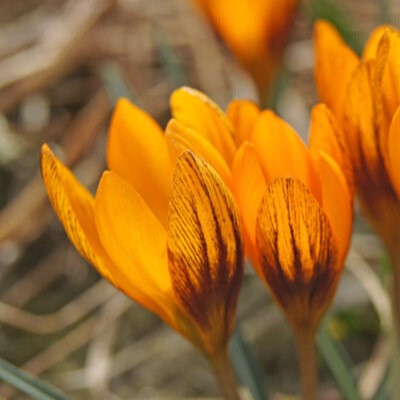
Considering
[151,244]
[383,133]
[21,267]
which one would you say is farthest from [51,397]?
[21,267]

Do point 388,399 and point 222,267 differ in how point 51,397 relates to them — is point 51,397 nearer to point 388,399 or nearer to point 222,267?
point 222,267

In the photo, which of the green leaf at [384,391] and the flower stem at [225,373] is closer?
the flower stem at [225,373]

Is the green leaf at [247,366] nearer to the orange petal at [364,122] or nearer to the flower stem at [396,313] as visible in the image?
the flower stem at [396,313]

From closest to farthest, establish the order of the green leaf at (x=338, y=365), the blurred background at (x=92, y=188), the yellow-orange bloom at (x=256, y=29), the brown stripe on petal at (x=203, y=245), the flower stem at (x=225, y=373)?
1. the brown stripe on petal at (x=203, y=245)
2. the flower stem at (x=225, y=373)
3. the green leaf at (x=338, y=365)
4. the yellow-orange bloom at (x=256, y=29)
5. the blurred background at (x=92, y=188)

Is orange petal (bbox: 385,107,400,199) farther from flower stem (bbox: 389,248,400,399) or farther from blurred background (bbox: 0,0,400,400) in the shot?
blurred background (bbox: 0,0,400,400)

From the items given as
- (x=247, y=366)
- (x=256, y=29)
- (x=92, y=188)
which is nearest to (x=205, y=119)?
(x=247, y=366)

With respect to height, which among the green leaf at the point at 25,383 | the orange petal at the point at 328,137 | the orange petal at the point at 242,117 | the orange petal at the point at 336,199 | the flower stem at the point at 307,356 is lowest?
Result: the flower stem at the point at 307,356

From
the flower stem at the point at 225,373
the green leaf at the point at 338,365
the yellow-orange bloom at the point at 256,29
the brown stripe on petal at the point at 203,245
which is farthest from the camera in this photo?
the yellow-orange bloom at the point at 256,29

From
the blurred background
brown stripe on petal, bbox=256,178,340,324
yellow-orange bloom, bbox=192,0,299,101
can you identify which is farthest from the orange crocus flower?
yellow-orange bloom, bbox=192,0,299,101

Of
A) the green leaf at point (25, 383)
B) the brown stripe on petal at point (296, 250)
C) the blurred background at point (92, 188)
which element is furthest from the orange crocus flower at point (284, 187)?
the blurred background at point (92, 188)
